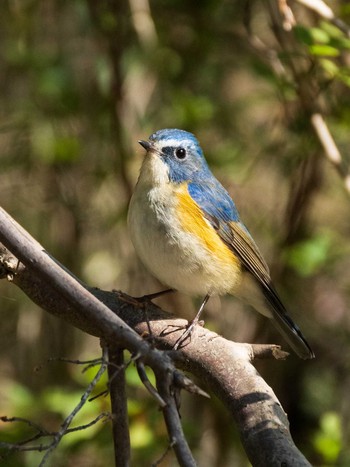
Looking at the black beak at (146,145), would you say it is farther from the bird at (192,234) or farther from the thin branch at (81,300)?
the thin branch at (81,300)

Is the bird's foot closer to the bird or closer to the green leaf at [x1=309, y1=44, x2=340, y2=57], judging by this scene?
the bird

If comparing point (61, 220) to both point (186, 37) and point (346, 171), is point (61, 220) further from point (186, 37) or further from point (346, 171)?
point (346, 171)

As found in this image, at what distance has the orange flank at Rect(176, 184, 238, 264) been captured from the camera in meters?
3.88

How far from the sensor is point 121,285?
19.9 feet

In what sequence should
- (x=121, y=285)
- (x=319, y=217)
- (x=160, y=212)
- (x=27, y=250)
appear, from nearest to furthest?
(x=27, y=250) → (x=160, y=212) → (x=121, y=285) → (x=319, y=217)

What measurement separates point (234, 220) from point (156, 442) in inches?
50.8

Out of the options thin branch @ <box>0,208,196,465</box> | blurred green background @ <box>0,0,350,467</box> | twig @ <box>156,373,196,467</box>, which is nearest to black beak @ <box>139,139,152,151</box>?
blurred green background @ <box>0,0,350,467</box>

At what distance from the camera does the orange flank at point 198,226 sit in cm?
388

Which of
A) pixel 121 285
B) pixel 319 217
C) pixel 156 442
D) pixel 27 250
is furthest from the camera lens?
pixel 319 217

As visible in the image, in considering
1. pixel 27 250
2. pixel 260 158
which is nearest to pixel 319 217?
pixel 260 158

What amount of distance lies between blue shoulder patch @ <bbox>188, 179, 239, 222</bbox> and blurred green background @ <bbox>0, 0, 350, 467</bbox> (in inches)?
37.5

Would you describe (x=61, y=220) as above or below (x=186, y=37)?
below

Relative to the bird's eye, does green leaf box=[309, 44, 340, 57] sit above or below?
above

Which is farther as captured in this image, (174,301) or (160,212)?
(174,301)
